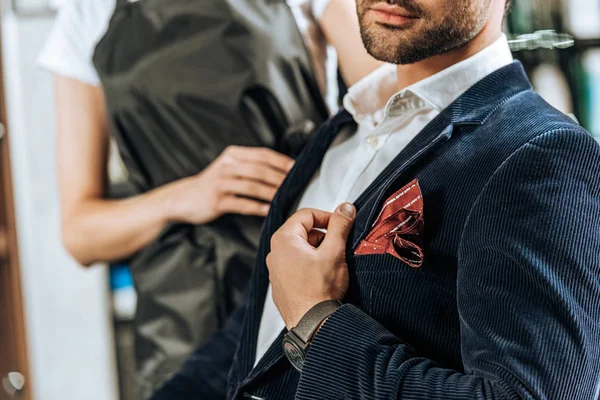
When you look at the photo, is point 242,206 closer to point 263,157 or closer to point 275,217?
point 263,157

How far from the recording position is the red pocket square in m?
0.82

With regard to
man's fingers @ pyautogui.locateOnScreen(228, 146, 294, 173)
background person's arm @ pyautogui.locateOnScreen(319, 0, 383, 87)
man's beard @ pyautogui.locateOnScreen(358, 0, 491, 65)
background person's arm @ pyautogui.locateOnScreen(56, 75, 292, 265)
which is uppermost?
man's beard @ pyautogui.locateOnScreen(358, 0, 491, 65)

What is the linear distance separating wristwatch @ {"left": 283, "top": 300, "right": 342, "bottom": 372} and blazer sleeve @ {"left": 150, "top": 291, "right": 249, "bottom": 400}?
1.27 ft

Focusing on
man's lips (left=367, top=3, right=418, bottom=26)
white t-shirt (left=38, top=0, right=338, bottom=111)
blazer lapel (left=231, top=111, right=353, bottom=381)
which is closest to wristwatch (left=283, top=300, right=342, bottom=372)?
blazer lapel (left=231, top=111, right=353, bottom=381)

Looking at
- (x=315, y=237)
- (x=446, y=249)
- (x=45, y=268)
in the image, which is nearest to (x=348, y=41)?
(x=315, y=237)

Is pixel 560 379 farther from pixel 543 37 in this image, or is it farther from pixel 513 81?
pixel 543 37

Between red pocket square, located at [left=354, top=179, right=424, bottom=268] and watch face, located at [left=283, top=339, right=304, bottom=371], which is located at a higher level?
red pocket square, located at [left=354, top=179, right=424, bottom=268]

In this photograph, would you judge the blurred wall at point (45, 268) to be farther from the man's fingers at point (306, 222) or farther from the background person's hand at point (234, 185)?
the man's fingers at point (306, 222)

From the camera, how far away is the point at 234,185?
1.30 metres

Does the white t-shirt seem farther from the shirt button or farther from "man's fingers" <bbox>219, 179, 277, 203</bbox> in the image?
the shirt button

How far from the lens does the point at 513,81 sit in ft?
3.03

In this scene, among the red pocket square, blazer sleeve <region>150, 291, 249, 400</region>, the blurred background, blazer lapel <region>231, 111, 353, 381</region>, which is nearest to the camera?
the red pocket square

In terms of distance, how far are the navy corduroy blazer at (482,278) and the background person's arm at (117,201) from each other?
406 mm

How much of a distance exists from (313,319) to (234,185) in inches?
19.8
